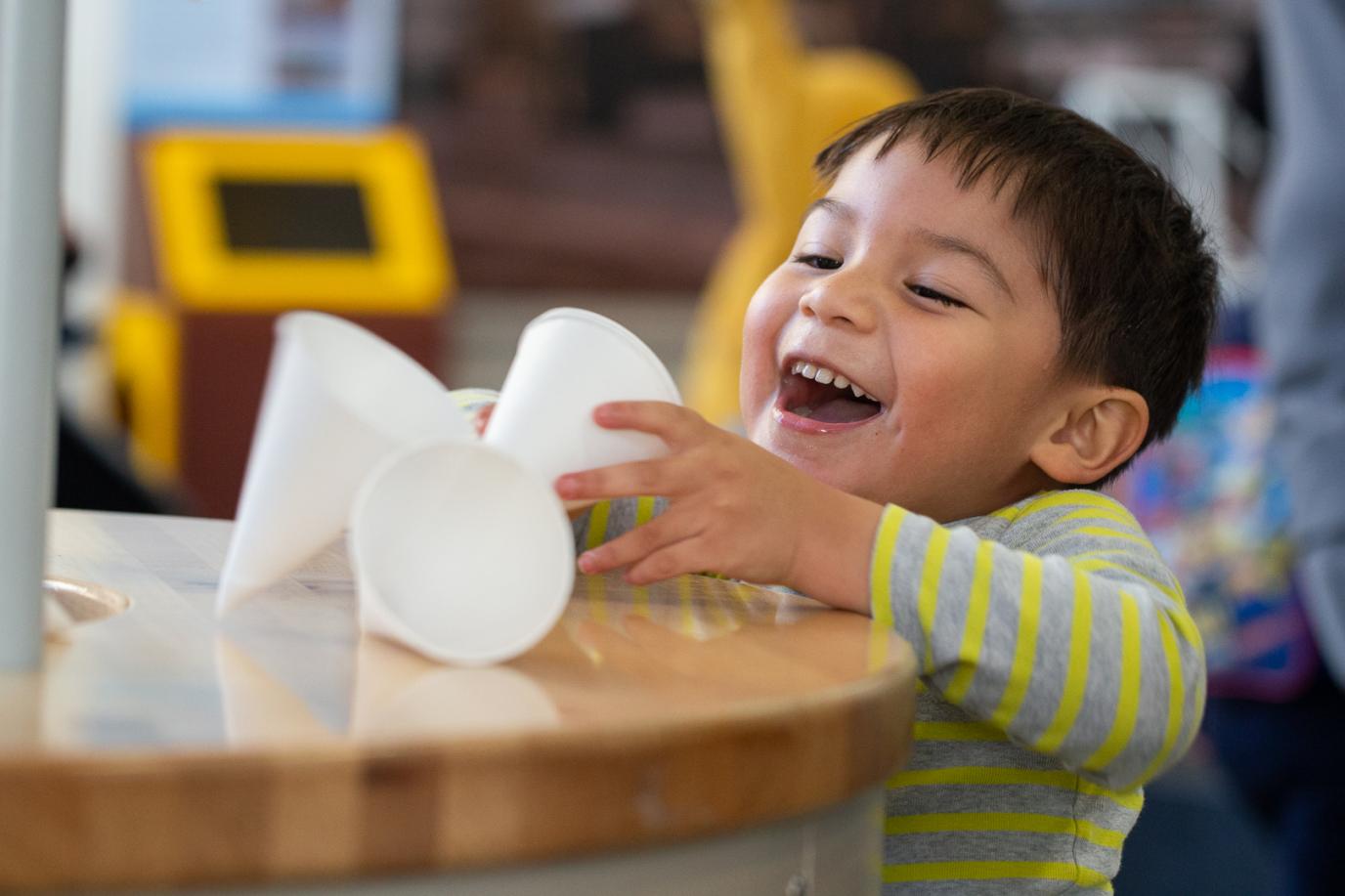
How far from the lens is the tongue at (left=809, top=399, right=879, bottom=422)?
3.50 feet

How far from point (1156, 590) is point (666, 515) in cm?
24

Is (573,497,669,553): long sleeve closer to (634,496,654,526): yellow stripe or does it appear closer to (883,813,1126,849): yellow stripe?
(634,496,654,526): yellow stripe

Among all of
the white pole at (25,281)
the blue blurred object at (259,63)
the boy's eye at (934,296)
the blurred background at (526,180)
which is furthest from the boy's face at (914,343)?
the blue blurred object at (259,63)

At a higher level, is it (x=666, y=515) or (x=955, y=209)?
(x=955, y=209)

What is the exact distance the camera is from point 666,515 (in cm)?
75

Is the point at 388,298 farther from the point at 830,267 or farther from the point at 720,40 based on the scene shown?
the point at 830,267

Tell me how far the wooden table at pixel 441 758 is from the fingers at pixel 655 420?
0.30 feet

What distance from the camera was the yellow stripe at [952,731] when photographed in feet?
2.78

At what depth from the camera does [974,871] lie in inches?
32.9

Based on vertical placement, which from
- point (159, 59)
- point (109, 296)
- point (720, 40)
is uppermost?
point (720, 40)

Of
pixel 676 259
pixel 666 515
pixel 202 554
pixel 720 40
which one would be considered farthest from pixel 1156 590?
pixel 676 259

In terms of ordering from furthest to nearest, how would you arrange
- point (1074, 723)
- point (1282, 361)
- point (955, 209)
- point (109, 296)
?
point (109, 296) → point (1282, 361) → point (955, 209) → point (1074, 723)

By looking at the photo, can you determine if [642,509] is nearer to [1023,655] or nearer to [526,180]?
[1023,655]

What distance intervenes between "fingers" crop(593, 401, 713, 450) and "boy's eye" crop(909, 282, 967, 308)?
0.95ft
